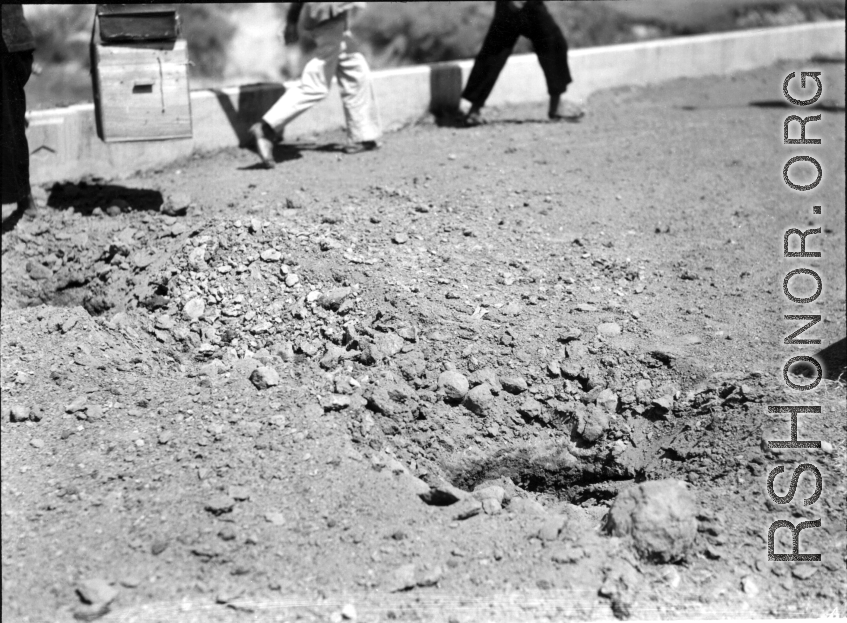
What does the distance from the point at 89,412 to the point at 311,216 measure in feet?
5.52

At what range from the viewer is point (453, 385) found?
3.92 metres

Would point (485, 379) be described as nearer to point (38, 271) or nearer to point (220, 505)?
point (220, 505)

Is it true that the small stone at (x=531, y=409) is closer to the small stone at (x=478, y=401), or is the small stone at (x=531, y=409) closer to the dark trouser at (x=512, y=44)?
the small stone at (x=478, y=401)

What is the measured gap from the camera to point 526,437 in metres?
3.92

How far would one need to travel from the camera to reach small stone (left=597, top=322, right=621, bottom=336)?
171 inches

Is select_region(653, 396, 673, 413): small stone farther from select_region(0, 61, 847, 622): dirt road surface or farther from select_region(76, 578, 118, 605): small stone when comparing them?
select_region(76, 578, 118, 605): small stone

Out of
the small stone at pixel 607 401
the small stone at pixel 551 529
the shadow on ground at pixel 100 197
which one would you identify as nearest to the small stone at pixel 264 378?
the small stone at pixel 551 529

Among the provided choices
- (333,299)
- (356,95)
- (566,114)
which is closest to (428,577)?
(333,299)

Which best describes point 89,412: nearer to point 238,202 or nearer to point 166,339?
point 166,339

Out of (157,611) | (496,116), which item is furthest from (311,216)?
(496,116)

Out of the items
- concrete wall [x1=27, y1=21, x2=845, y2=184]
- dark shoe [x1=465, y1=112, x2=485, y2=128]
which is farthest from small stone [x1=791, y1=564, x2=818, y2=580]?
dark shoe [x1=465, y1=112, x2=485, y2=128]

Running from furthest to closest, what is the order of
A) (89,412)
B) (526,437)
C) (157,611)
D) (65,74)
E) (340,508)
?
(65,74) → (526,437) → (89,412) → (340,508) → (157,611)

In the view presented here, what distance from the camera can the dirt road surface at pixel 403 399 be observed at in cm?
303

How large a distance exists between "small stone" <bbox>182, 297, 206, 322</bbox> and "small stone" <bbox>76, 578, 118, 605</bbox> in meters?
1.58
